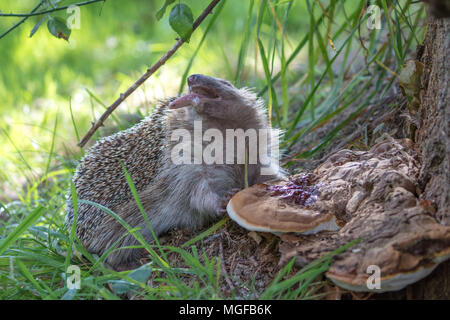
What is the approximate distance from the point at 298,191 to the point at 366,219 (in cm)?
52

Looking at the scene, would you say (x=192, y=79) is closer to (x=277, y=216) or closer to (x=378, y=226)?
(x=277, y=216)

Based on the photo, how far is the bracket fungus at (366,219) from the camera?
209 centimetres

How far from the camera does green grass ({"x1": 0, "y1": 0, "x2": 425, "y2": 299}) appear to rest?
2.77 meters

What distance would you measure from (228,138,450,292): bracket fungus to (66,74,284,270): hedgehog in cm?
63

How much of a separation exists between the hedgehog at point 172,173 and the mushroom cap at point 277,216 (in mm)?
687

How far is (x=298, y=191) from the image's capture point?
289 centimetres
